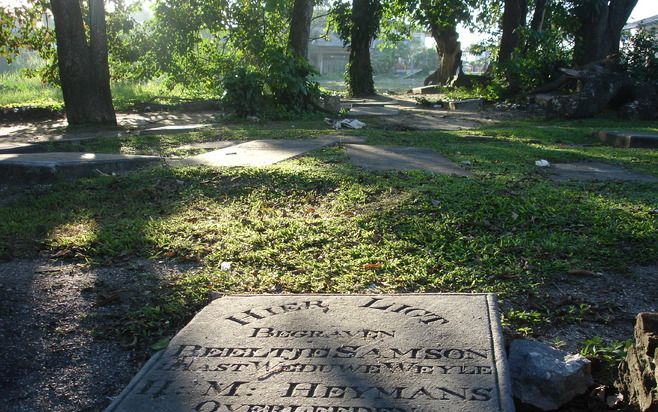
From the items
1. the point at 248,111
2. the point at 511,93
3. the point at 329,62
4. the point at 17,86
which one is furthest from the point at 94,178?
the point at 329,62

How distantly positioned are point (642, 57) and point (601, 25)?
343 cm

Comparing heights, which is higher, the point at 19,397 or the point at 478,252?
the point at 478,252

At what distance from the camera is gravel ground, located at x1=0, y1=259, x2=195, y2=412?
186 centimetres

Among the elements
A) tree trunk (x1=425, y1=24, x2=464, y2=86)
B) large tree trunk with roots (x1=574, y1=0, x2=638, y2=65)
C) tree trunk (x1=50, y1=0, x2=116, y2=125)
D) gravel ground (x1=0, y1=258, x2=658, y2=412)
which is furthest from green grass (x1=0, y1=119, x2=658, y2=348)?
tree trunk (x1=425, y1=24, x2=464, y2=86)

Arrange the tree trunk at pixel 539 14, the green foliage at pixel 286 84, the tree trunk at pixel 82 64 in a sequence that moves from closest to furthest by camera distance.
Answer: the tree trunk at pixel 82 64, the green foliage at pixel 286 84, the tree trunk at pixel 539 14

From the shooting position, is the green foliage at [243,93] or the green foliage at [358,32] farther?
the green foliage at [358,32]

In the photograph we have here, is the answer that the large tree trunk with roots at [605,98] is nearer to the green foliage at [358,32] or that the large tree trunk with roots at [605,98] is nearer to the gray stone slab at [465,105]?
the gray stone slab at [465,105]

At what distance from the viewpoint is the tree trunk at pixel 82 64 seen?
8.35 metres

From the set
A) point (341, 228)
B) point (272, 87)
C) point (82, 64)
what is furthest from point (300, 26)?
point (341, 228)

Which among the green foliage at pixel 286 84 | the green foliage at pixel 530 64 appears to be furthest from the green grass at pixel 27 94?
the green foliage at pixel 530 64

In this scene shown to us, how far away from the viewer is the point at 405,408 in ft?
4.91

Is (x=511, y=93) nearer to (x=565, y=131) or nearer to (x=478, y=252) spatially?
(x=565, y=131)

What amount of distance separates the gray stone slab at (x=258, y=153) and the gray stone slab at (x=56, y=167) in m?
0.55

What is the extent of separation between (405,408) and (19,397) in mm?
1166
